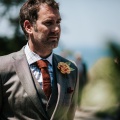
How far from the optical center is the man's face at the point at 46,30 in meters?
2.32

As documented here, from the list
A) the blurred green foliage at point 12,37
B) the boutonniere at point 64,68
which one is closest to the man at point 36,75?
the boutonniere at point 64,68

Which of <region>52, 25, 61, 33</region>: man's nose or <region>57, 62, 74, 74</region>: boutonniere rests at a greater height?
<region>52, 25, 61, 33</region>: man's nose

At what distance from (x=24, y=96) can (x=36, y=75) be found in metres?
0.19

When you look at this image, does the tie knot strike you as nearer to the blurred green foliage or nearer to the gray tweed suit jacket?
the gray tweed suit jacket

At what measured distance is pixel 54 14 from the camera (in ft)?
7.79

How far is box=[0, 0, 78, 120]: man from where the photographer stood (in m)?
2.20

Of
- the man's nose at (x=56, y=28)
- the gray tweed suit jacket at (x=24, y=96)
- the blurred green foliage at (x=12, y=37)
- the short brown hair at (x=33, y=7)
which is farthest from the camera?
the blurred green foliage at (x=12, y=37)

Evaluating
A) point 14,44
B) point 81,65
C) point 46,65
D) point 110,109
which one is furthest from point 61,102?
point 81,65

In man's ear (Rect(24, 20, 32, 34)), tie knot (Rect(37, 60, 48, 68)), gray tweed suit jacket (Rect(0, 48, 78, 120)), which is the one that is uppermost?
man's ear (Rect(24, 20, 32, 34))

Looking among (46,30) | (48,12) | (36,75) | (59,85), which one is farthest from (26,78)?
(48,12)

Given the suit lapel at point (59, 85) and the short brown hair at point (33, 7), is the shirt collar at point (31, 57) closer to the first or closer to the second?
the suit lapel at point (59, 85)

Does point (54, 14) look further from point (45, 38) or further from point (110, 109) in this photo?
point (110, 109)

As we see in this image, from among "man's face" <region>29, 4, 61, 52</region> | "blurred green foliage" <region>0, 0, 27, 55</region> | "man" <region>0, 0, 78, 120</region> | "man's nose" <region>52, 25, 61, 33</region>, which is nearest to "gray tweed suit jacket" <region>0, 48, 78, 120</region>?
"man" <region>0, 0, 78, 120</region>

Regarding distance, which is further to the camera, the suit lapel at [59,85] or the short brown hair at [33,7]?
the short brown hair at [33,7]
